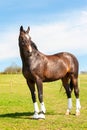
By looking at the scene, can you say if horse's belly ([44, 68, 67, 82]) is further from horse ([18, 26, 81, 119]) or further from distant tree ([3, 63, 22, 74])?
distant tree ([3, 63, 22, 74])

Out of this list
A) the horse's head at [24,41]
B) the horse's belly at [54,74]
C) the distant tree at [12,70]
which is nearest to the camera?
the horse's head at [24,41]

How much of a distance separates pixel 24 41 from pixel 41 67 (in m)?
1.21

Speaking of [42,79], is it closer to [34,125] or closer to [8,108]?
[34,125]

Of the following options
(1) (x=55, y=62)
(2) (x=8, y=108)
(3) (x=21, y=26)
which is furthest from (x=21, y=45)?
(2) (x=8, y=108)

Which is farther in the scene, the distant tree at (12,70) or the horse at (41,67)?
the distant tree at (12,70)

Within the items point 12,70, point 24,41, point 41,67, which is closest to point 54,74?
point 41,67

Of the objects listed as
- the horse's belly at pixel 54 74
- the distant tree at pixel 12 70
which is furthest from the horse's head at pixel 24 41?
the distant tree at pixel 12 70

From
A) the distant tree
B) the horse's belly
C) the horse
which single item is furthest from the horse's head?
the distant tree

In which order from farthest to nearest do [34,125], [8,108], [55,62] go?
[8,108], [55,62], [34,125]

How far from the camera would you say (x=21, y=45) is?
13500mm

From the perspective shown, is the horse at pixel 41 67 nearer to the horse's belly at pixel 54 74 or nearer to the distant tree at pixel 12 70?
the horse's belly at pixel 54 74

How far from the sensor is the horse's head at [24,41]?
1337 cm

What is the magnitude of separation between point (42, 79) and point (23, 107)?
17.4 ft

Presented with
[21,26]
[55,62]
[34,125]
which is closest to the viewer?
[34,125]
